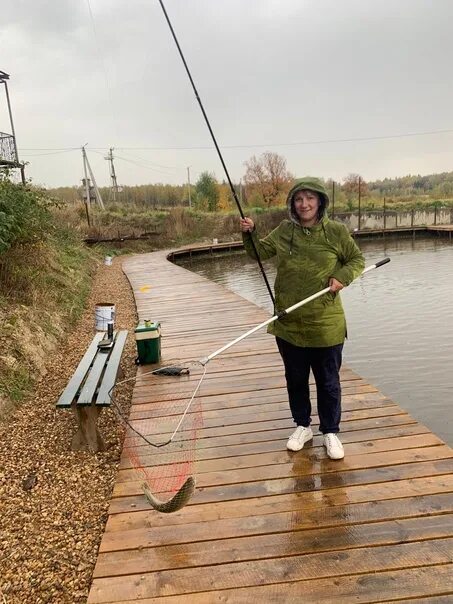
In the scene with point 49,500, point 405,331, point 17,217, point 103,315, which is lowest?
point 405,331

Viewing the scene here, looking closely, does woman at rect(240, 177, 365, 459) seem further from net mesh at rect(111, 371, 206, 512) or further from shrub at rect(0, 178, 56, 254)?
shrub at rect(0, 178, 56, 254)

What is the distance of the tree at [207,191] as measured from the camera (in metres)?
45.7

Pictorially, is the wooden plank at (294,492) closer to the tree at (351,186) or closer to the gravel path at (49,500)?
the gravel path at (49,500)

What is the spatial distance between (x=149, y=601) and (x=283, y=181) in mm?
46530

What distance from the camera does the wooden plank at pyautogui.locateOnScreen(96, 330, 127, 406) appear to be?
333cm

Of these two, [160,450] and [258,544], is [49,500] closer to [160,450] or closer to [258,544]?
[160,450]

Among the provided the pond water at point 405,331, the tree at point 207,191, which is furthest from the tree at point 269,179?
the pond water at point 405,331

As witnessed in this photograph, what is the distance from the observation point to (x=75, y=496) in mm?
2893

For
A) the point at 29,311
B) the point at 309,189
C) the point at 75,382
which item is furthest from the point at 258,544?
the point at 29,311

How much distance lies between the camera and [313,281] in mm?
2773

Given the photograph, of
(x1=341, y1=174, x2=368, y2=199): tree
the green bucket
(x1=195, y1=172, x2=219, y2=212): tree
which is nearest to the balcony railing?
the green bucket

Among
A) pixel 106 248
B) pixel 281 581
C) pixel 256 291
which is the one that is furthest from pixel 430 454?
pixel 106 248

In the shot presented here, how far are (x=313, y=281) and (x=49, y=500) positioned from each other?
6.71 ft

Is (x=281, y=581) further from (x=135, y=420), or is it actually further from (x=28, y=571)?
(x=135, y=420)
